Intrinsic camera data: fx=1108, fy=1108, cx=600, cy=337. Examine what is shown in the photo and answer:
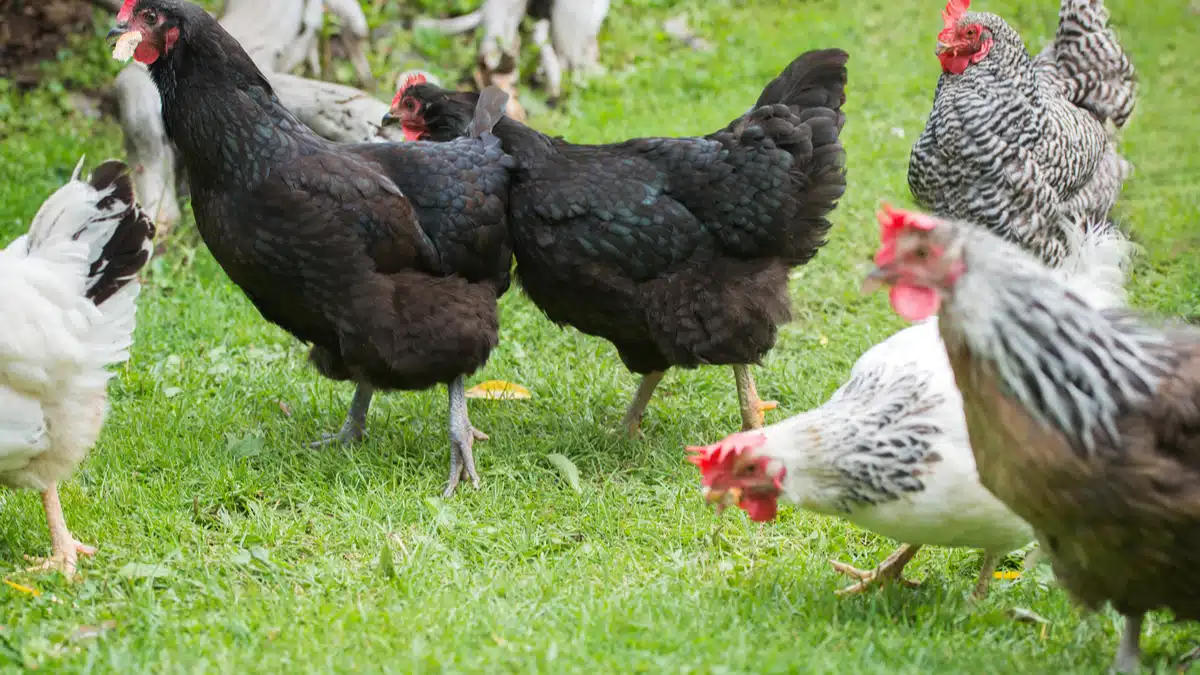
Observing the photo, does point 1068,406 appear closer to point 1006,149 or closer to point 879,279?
point 879,279

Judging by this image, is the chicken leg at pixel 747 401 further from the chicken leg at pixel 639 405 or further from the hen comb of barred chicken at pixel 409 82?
the hen comb of barred chicken at pixel 409 82

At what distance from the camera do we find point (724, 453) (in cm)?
353

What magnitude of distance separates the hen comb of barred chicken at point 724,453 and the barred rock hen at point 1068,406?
721 mm

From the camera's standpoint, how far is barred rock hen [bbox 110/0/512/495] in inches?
179

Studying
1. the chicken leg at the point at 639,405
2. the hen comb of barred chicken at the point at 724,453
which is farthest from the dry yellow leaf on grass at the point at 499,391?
the hen comb of barred chicken at the point at 724,453

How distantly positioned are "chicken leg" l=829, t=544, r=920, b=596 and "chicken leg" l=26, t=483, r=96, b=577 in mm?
2805

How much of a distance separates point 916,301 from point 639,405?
252cm

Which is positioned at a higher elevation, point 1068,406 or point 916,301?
point 916,301

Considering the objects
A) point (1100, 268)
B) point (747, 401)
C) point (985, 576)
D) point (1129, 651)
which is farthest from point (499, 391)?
point (1129, 651)

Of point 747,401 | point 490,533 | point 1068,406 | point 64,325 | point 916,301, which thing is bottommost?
point 490,533

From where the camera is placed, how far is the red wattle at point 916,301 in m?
3.05

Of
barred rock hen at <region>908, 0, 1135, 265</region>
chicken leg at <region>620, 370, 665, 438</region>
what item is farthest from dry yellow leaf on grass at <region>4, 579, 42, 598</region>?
barred rock hen at <region>908, 0, 1135, 265</region>

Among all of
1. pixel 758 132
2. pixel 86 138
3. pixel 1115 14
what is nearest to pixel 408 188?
pixel 758 132

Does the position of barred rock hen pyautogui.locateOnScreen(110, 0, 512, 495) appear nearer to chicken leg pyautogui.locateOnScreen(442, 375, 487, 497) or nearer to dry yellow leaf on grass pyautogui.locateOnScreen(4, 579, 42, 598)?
chicken leg pyautogui.locateOnScreen(442, 375, 487, 497)
